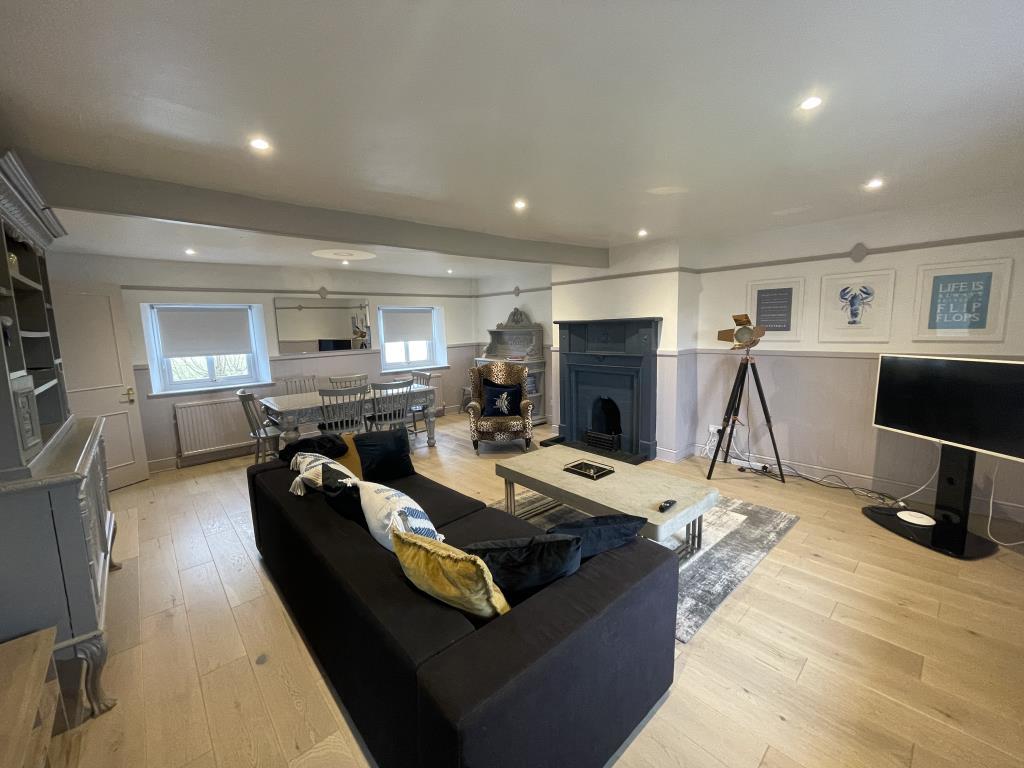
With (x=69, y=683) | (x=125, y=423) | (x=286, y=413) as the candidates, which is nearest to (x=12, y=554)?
(x=69, y=683)

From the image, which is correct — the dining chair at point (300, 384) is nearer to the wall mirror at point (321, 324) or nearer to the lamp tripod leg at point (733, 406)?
the wall mirror at point (321, 324)

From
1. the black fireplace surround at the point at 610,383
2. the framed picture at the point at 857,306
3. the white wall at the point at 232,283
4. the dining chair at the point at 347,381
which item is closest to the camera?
the framed picture at the point at 857,306

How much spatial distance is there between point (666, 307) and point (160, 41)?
404 cm

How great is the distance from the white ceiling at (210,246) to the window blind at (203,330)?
603 millimetres

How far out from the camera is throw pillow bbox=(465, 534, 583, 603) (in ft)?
4.56

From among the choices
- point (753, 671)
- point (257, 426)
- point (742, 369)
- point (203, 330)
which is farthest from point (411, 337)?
point (753, 671)

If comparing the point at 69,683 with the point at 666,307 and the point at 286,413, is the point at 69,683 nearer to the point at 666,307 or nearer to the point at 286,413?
the point at 286,413

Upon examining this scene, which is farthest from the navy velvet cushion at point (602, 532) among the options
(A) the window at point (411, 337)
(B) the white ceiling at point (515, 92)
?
(A) the window at point (411, 337)

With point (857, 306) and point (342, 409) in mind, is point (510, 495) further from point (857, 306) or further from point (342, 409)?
point (857, 306)

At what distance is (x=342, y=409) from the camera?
4.30 m

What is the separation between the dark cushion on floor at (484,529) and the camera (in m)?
2.02

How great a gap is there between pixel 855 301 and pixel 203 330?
21.7 ft

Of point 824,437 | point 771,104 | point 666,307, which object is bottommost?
point 824,437

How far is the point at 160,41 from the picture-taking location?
1.16m
